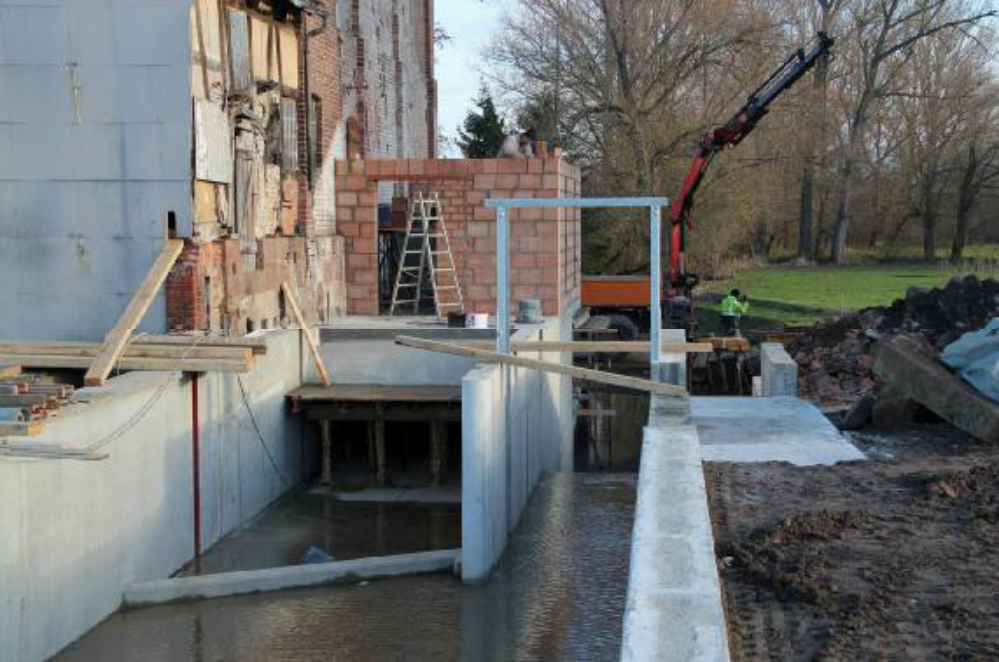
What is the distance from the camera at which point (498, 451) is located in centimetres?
1327

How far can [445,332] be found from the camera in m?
17.7

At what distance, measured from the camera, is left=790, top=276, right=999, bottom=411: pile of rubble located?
71.2 ft

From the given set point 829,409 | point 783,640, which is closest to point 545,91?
point 829,409

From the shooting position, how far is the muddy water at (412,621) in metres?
10.4

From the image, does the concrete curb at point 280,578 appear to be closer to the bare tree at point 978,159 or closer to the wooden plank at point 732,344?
the wooden plank at point 732,344

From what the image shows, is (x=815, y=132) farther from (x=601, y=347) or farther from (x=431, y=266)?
(x=601, y=347)

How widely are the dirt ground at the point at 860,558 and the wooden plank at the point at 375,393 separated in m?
6.19

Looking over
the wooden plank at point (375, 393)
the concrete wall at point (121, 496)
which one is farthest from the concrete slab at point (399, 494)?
the wooden plank at point (375, 393)

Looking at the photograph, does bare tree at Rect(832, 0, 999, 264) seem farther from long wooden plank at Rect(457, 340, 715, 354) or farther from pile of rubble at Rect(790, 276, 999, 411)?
long wooden plank at Rect(457, 340, 715, 354)

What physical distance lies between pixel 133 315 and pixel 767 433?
6.39 meters

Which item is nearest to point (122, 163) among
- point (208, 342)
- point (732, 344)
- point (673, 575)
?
point (208, 342)

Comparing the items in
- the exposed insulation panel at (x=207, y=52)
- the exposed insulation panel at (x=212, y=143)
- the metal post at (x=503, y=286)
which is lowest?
the metal post at (x=503, y=286)

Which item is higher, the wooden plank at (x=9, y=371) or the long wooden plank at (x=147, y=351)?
the long wooden plank at (x=147, y=351)

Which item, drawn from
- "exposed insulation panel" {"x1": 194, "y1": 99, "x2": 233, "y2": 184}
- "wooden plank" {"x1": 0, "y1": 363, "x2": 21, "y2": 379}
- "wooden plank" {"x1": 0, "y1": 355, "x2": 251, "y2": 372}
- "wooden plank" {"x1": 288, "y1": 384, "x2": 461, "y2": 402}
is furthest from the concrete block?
"wooden plank" {"x1": 0, "y1": 363, "x2": 21, "y2": 379}
